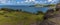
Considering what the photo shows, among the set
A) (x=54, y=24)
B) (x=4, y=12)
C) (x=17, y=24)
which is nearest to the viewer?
(x=54, y=24)

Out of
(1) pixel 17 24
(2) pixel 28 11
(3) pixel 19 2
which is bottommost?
(1) pixel 17 24

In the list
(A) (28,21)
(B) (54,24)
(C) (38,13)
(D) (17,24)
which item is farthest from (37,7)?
(B) (54,24)

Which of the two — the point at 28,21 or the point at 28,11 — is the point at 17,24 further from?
the point at 28,11

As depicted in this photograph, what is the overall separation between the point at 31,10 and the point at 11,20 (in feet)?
0.93

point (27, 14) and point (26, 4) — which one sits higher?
point (26, 4)

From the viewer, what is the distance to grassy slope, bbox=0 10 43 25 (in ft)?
5.01

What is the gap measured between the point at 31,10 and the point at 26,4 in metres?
0.10

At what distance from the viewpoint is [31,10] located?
5.37 feet

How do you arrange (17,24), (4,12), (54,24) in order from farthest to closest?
(4,12) < (17,24) < (54,24)

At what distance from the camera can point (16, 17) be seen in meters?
1.57

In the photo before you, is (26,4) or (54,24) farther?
(26,4)

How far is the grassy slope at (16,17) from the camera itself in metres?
1.53

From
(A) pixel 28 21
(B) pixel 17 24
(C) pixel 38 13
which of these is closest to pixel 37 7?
(C) pixel 38 13

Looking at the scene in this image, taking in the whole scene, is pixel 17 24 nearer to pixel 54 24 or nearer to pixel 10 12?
pixel 10 12
